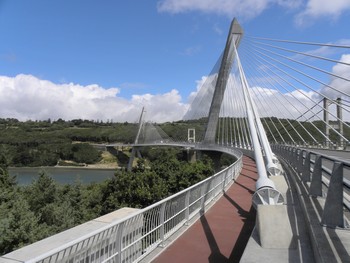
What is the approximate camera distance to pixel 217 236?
6461 mm

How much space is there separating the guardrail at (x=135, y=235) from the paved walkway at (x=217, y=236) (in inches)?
12.3

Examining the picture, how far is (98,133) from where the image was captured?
441 feet

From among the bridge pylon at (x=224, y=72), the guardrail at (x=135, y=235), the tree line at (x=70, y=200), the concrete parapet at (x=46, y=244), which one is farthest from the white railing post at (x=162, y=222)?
the bridge pylon at (x=224, y=72)

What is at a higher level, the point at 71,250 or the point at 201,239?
the point at 71,250

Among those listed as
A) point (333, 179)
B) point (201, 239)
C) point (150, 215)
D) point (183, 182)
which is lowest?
point (183, 182)

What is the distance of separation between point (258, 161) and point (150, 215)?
2.21 meters

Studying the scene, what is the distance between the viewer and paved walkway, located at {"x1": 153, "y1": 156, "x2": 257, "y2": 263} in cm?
545

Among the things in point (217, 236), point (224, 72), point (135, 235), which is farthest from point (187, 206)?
point (224, 72)

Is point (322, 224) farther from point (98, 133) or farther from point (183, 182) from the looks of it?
point (98, 133)

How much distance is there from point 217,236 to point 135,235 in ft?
5.70

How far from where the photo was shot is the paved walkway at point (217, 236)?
5449mm

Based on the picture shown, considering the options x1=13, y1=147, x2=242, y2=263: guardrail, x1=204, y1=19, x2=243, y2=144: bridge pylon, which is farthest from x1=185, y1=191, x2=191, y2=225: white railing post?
x1=204, y1=19, x2=243, y2=144: bridge pylon

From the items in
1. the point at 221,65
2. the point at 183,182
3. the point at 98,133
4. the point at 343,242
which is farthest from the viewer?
the point at 98,133

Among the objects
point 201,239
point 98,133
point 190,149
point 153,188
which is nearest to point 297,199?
point 201,239
